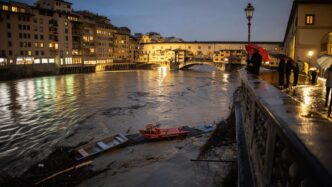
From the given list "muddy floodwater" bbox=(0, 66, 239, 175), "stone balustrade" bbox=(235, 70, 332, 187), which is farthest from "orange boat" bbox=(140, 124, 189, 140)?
"stone balustrade" bbox=(235, 70, 332, 187)

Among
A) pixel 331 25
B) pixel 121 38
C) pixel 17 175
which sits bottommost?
pixel 17 175

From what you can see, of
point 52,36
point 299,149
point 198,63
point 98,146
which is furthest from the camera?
point 198,63

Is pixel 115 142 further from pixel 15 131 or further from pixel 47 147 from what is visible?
pixel 15 131

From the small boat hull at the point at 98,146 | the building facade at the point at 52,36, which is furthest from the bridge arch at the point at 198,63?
the small boat hull at the point at 98,146

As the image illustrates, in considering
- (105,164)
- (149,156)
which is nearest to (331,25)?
(149,156)

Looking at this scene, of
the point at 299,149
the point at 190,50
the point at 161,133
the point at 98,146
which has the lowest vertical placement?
the point at 98,146

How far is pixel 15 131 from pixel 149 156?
11.5 meters

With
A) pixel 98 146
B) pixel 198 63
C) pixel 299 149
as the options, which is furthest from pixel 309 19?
pixel 198 63

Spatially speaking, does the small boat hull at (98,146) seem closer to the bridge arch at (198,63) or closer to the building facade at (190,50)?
the bridge arch at (198,63)

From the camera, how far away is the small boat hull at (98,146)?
1426 cm

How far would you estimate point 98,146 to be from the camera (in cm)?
1552

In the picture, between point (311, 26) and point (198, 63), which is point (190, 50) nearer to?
point (198, 63)

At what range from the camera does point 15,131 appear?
67.2ft

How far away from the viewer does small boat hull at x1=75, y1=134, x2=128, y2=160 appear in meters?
14.3
